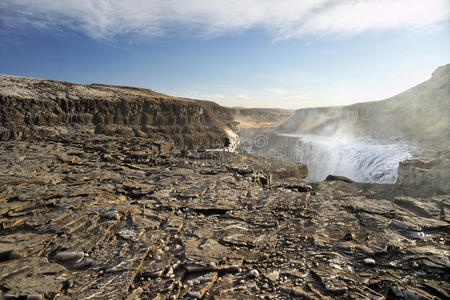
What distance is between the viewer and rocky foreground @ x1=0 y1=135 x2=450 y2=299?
2234 mm

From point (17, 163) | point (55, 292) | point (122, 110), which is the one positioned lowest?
point (55, 292)

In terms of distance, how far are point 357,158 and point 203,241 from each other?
18.9 m

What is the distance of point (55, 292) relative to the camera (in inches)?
81.6

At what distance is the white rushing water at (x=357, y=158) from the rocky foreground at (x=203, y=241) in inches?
469

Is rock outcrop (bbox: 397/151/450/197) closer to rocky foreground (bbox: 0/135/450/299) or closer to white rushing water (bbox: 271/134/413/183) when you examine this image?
rocky foreground (bbox: 0/135/450/299)

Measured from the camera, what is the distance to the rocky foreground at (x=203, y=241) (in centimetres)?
223

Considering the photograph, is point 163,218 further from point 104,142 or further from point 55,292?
point 104,142

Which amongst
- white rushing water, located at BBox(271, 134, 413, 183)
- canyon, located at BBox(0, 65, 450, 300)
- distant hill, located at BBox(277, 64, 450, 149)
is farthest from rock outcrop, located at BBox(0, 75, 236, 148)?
distant hill, located at BBox(277, 64, 450, 149)

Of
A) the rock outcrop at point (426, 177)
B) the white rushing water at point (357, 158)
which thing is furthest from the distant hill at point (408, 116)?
the rock outcrop at point (426, 177)

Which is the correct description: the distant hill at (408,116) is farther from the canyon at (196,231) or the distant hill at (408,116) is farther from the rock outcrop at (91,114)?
the rock outcrop at (91,114)

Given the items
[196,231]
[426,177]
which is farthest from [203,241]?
[426,177]

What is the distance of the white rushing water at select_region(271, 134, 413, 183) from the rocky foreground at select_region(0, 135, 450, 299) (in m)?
11.9

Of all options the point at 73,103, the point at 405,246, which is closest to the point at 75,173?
the point at 405,246

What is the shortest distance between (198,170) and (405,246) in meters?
5.27
